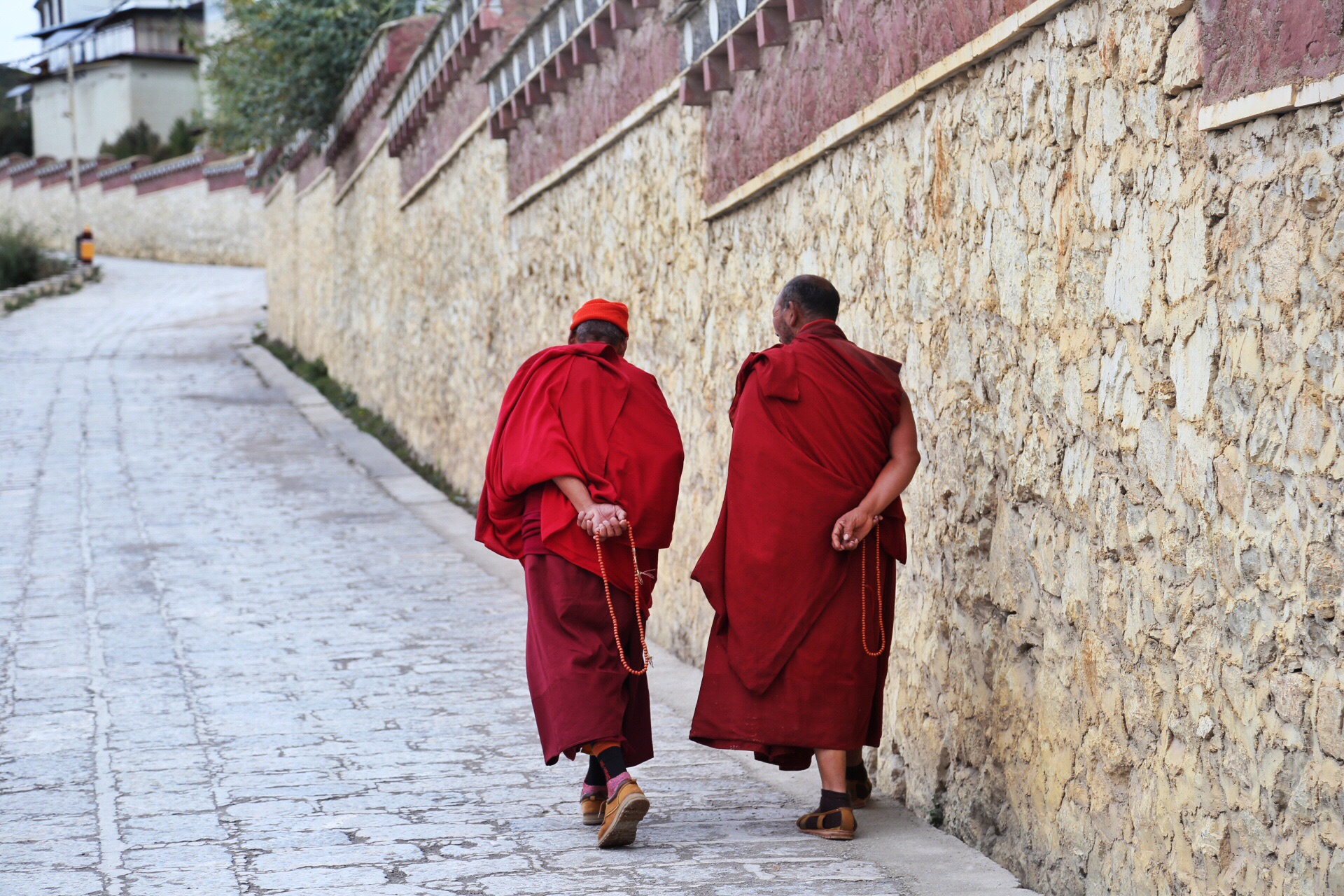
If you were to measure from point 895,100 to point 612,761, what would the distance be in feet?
7.34

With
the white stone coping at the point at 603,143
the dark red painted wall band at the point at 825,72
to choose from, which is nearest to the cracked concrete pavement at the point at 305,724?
the dark red painted wall band at the point at 825,72

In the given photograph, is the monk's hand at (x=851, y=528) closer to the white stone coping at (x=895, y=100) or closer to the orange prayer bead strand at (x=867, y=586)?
the orange prayer bead strand at (x=867, y=586)

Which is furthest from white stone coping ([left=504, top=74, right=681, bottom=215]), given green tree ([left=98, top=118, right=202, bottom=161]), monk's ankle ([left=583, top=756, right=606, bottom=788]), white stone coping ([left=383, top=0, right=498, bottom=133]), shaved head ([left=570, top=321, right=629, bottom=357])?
green tree ([left=98, top=118, right=202, bottom=161])

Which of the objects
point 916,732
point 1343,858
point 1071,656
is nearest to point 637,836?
point 916,732

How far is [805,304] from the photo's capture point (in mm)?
4297

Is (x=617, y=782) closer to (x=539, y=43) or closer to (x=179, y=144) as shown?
(x=539, y=43)

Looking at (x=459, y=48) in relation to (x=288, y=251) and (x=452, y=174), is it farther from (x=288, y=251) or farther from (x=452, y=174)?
(x=288, y=251)

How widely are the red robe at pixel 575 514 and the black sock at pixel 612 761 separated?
0.04 m

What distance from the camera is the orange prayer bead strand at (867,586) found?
4082 millimetres

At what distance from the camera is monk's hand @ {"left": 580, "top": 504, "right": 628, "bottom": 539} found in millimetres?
4152

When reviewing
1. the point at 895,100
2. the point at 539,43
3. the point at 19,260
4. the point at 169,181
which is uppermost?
the point at 169,181

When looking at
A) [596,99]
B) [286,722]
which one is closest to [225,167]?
[596,99]

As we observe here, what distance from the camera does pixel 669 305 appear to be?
23.8 ft

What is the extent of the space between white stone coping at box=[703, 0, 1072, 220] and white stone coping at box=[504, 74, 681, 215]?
0.90 metres
